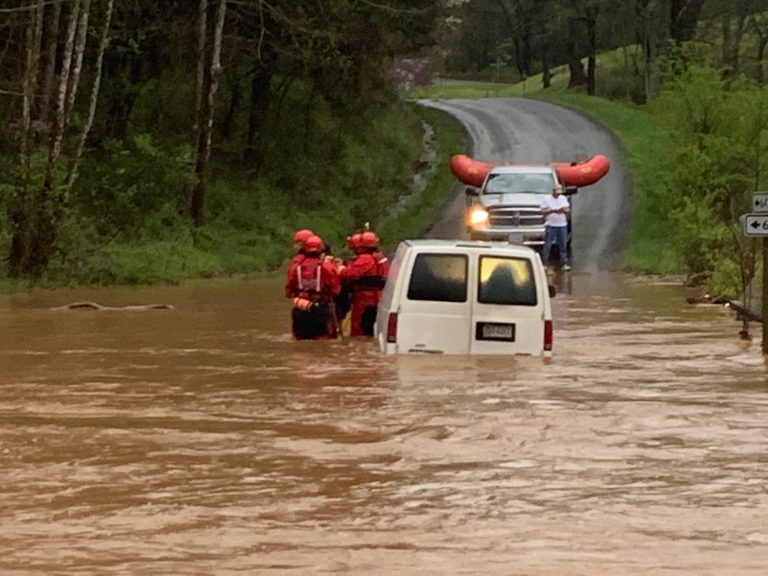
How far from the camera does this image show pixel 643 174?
1572 inches

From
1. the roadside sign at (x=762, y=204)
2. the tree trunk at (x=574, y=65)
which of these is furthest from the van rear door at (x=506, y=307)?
the tree trunk at (x=574, y=65)

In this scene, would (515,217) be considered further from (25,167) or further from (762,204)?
(762,204)

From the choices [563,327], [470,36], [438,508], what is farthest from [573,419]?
[470,36]

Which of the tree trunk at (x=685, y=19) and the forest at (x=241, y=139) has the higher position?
the tree trunk at (x=685, y=19)

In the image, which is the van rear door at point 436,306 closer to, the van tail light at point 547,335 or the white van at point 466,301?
the white van at point 466,301

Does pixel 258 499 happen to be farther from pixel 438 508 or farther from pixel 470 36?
pixel 470 36

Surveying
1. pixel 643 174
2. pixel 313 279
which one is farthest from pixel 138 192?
pixel 313 279

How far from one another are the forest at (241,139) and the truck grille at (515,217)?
8.27 ft

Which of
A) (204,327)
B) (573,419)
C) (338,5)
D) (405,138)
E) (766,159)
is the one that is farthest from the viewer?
(405,138)

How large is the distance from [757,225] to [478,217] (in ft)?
45.0

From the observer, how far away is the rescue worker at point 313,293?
1877 centimetres

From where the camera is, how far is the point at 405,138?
177 ft

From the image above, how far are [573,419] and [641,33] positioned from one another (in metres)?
68.8

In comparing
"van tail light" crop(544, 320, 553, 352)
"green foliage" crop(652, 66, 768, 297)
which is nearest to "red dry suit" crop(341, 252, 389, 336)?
"van tail light" crop(544, 320, 553, 352)
